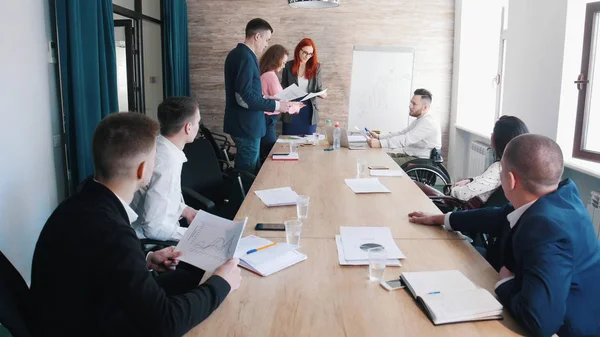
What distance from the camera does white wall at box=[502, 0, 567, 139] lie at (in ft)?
11.8

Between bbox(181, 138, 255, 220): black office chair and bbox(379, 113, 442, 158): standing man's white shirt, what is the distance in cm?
143

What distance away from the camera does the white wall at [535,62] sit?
3.61 meters

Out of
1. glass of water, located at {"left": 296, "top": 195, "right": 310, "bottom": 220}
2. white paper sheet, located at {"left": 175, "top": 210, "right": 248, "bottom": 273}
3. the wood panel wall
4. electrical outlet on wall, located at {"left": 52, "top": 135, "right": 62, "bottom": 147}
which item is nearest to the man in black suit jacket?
white paper sheet, located at {"left": 175, "top": 210, "right": 248, "bottom": 273}

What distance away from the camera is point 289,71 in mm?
5316

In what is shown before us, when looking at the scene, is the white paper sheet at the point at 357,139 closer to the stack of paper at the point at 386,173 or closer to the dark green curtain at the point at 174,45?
the stack of paper at the point at 386,173

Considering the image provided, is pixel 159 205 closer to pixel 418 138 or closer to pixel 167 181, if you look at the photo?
pixel 167 181

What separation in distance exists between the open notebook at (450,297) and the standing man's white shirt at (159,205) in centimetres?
107

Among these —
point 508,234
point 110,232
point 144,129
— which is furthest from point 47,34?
point 508,234

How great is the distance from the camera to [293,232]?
185cm

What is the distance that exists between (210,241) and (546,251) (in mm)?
Answer: 1027

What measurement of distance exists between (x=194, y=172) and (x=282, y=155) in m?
0.86

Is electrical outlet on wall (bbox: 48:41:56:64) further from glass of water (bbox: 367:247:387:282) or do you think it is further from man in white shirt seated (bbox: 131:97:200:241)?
glass of water (bbox: 367:247:387:282)

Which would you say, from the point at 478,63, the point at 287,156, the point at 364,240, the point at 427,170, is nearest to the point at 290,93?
the point at 287,156

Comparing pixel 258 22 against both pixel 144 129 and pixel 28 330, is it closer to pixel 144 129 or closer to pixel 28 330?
pixel 144 129
